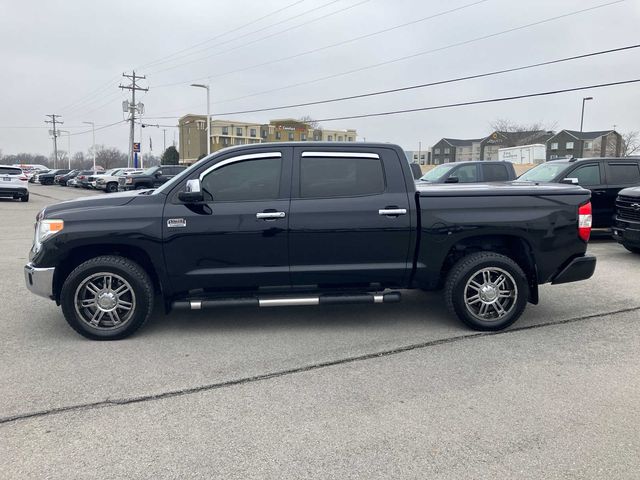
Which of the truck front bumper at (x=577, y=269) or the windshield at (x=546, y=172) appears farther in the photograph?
the windshield at (x=546, y=172)

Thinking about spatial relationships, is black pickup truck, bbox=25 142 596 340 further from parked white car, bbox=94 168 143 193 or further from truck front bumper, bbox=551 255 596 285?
parked white car, bbox=94 168 143 193

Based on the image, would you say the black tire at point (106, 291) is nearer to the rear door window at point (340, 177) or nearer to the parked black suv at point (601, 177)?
the rear door window at point (340, 177)

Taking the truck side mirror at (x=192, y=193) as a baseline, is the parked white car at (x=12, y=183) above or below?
below

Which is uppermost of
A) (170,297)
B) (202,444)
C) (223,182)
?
(223,182)

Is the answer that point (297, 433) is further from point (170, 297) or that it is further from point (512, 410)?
point (170, 297)

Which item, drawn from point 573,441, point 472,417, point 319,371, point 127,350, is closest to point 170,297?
point 127,350

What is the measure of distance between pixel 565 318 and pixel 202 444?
14.1ft

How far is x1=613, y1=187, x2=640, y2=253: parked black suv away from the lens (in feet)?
28.2

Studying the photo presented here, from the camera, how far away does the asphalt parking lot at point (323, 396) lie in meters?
2.96

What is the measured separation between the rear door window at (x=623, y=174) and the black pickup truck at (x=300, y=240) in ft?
21.1

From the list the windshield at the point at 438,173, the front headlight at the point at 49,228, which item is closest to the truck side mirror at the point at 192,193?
the front headlight at the point at 49,228

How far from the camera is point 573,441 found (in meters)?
3.16

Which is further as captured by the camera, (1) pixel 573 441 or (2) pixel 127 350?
(2) pixel 127 350

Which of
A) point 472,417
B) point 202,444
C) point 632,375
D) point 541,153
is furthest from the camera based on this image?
point 541,153
